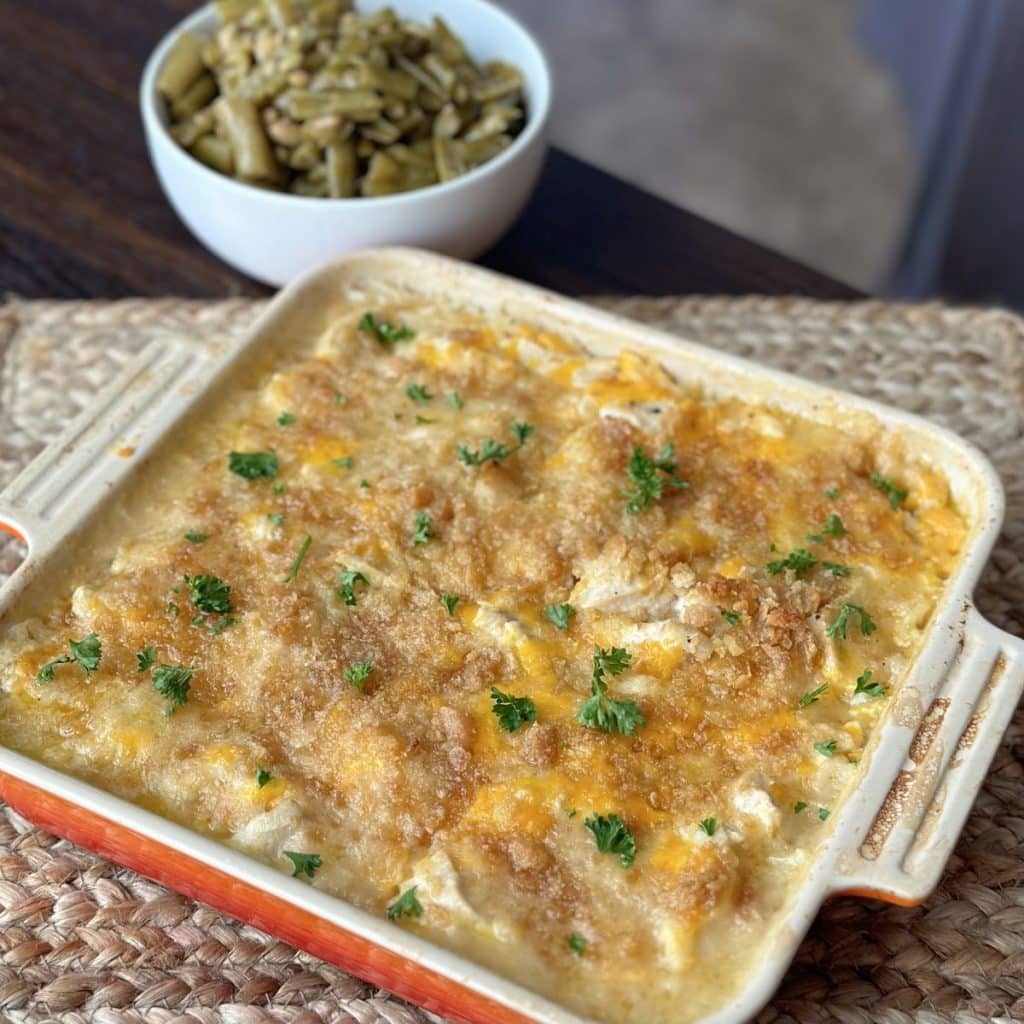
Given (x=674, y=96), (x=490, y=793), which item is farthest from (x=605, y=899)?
(x=674, y=96)

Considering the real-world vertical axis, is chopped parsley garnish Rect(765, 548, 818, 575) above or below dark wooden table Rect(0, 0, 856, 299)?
above

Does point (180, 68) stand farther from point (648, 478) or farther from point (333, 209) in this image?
point (648, 478)

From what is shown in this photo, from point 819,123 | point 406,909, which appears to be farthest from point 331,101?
point 819,123

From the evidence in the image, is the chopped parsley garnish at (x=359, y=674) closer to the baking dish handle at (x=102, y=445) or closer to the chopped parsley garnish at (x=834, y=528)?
the baking dish handle at (x=102, y=445)

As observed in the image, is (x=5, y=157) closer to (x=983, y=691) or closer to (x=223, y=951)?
(x=223, y=951)

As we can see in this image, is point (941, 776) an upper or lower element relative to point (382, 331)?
upper

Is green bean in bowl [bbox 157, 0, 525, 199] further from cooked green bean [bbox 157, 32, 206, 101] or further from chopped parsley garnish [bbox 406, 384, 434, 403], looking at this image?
chopped parsley garnish [bbox 406, 384, 434, 403]

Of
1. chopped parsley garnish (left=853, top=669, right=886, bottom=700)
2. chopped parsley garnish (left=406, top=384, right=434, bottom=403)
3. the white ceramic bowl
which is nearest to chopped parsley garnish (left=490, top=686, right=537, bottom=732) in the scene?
chopped parsley garnish (left=853, top=669, right=886, bottom=700)
